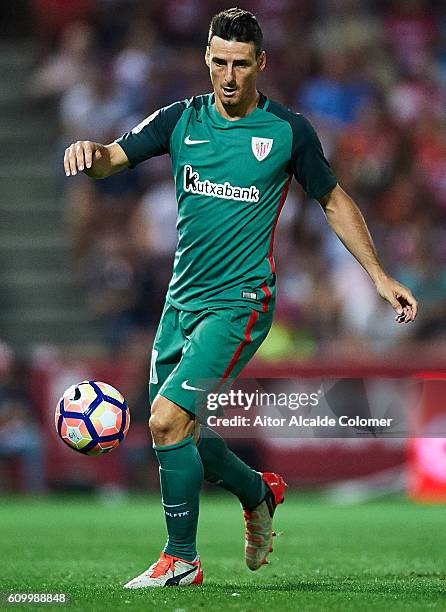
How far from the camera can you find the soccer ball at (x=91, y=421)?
6.64 m

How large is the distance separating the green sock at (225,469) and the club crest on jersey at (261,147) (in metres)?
1.35

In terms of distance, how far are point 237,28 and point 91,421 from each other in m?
→ 1.97

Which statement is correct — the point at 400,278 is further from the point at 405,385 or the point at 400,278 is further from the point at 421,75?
the point at 405,385

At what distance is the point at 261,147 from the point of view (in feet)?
21.2

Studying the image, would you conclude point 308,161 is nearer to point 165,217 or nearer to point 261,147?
point 261,147

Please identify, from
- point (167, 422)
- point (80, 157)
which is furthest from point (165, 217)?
point (167, 422)

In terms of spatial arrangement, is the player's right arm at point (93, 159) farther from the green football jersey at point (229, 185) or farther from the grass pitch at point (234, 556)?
the grass pitch at point (234, 556)

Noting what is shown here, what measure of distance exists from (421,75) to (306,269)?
3.68m

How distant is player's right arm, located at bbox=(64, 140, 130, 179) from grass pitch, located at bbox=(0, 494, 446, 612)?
1.87m

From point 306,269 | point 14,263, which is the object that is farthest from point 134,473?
point 14,263

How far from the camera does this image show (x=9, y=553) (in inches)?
326

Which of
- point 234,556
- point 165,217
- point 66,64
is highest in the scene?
point 66,64

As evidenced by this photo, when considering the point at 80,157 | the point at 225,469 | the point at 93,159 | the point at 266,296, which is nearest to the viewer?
the point at 80,157

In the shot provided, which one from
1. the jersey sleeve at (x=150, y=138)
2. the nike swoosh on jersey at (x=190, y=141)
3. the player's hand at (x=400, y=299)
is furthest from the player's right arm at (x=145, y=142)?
the player's hand at (x=400, y=299)
